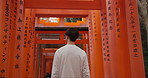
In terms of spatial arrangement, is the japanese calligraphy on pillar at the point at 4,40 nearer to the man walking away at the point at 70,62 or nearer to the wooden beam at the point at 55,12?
the man walking away at the point at 70,62

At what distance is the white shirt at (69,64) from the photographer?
2.17 metres

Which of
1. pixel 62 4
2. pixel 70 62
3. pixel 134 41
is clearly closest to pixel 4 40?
pixel 70 62

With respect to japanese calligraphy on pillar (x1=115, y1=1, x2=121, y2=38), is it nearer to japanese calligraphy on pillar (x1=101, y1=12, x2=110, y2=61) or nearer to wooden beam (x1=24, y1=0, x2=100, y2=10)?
japanese calligraphy on pillar (x1=101, y1=12, x2=110, y2=61)

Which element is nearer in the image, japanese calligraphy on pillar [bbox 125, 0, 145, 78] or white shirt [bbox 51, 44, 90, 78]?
white shirt [bbox 51, 44, 90, 78]

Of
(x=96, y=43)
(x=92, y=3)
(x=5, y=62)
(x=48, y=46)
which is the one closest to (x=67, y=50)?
(x=5, y=62)

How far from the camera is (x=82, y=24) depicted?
8.22m

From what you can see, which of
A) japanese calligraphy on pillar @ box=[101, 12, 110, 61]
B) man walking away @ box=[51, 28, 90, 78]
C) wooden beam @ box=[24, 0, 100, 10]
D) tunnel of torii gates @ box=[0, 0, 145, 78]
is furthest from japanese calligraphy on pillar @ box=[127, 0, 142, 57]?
wooden beam @ box=[24, 0, 100, 10]

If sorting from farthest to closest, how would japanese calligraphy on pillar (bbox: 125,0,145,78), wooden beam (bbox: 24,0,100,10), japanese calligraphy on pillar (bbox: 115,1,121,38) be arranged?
1. wooden beam (bbox: 24,0,100,10)
2. japanese calligraphy on pillar (bbox: 115,1,121,38)
3. japanese calligraphy on pillar (bbox: 125,0,145,78)

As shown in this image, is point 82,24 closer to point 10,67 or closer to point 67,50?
point 10,67

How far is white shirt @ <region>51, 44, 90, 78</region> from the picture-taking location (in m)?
2.17

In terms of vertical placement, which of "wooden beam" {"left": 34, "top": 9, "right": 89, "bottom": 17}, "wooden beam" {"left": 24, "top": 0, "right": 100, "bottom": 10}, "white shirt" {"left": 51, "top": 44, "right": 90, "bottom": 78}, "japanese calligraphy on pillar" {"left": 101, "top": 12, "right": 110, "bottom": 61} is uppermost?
"wooden beam" {"left": 34, "top": 9, "right": 89, "bottom": 17}

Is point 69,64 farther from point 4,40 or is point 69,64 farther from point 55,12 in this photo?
point 55,12

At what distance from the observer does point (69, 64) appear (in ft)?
7.18

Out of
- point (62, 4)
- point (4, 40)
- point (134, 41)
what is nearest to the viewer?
point (134, 41)
